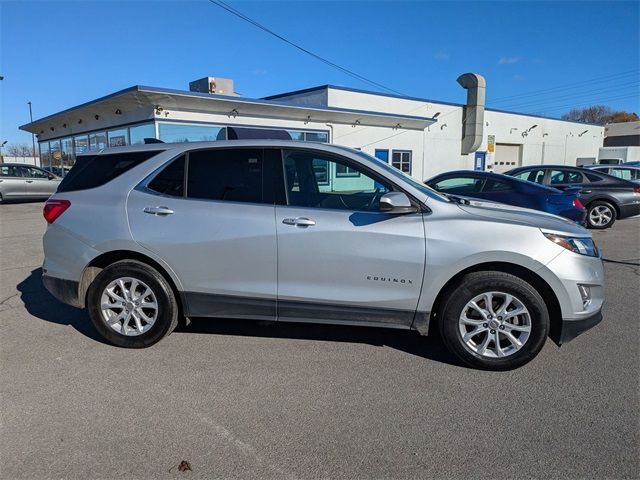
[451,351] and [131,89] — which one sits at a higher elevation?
[131,89]

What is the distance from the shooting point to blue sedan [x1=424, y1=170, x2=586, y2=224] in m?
7.94

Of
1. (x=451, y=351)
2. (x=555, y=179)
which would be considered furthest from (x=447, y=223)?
(x=555, y=179)

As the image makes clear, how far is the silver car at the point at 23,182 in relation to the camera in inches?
672

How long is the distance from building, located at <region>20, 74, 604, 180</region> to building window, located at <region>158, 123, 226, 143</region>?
32 millimetres

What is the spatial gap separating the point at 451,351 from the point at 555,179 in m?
9.55

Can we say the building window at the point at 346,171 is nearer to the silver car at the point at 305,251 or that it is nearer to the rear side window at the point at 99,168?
the silver car at the point at 305,251

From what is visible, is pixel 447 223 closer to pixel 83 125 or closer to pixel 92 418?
pixel 92 418

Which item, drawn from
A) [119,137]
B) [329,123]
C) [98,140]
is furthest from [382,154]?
[98,140]

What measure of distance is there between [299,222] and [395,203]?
0.79 m

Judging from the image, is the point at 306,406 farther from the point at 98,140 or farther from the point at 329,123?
the point at 98,140

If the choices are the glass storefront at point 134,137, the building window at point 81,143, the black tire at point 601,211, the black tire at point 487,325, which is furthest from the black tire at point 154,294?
the building window at point 81,143

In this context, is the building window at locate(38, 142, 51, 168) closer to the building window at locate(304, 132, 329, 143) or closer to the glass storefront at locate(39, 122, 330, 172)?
the glass storefront at locate(39, 122, 330, 172)

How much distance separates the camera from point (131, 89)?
13203 mm

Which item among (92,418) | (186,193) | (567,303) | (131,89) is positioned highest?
(131,89)
